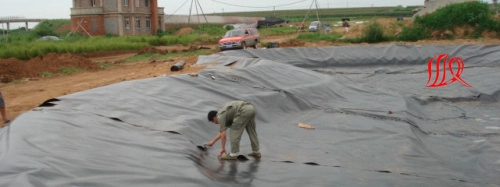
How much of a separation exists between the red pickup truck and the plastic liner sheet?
986 cm

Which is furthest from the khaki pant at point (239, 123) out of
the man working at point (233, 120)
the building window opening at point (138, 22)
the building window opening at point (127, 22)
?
the building window opening at point (138, 22)

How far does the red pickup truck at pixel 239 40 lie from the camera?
74.0ft

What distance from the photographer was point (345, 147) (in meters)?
6.98

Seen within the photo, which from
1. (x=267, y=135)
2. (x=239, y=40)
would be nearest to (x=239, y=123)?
(x=267, y=135)

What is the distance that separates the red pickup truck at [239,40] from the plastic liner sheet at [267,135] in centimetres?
986

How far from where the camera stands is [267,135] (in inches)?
299

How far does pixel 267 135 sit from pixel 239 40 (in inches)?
603

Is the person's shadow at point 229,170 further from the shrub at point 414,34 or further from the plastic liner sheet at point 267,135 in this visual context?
the shrub at point 414,34

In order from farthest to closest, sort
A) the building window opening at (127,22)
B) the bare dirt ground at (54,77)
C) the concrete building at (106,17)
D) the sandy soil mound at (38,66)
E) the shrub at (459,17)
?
the building window opening at (127,22), the concrete building at (106,17), the shrub at (459,17), the sandy soil mound at (38,66), the bare dirt ground at (54,77)

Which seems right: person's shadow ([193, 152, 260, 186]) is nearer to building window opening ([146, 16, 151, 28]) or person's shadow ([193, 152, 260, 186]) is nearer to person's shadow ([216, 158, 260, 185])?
person's shadow ([216, 158, 260, 185])

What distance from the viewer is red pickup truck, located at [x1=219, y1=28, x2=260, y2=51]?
2256 cm

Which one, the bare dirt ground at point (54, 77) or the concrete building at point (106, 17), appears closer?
the bare dirt ground at point (54, 77)

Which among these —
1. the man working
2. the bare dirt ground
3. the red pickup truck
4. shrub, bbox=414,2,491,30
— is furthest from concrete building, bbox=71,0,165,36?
the man working

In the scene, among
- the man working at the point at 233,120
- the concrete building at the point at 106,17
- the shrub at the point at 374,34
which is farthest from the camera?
the concrete building at the point at 106,17
